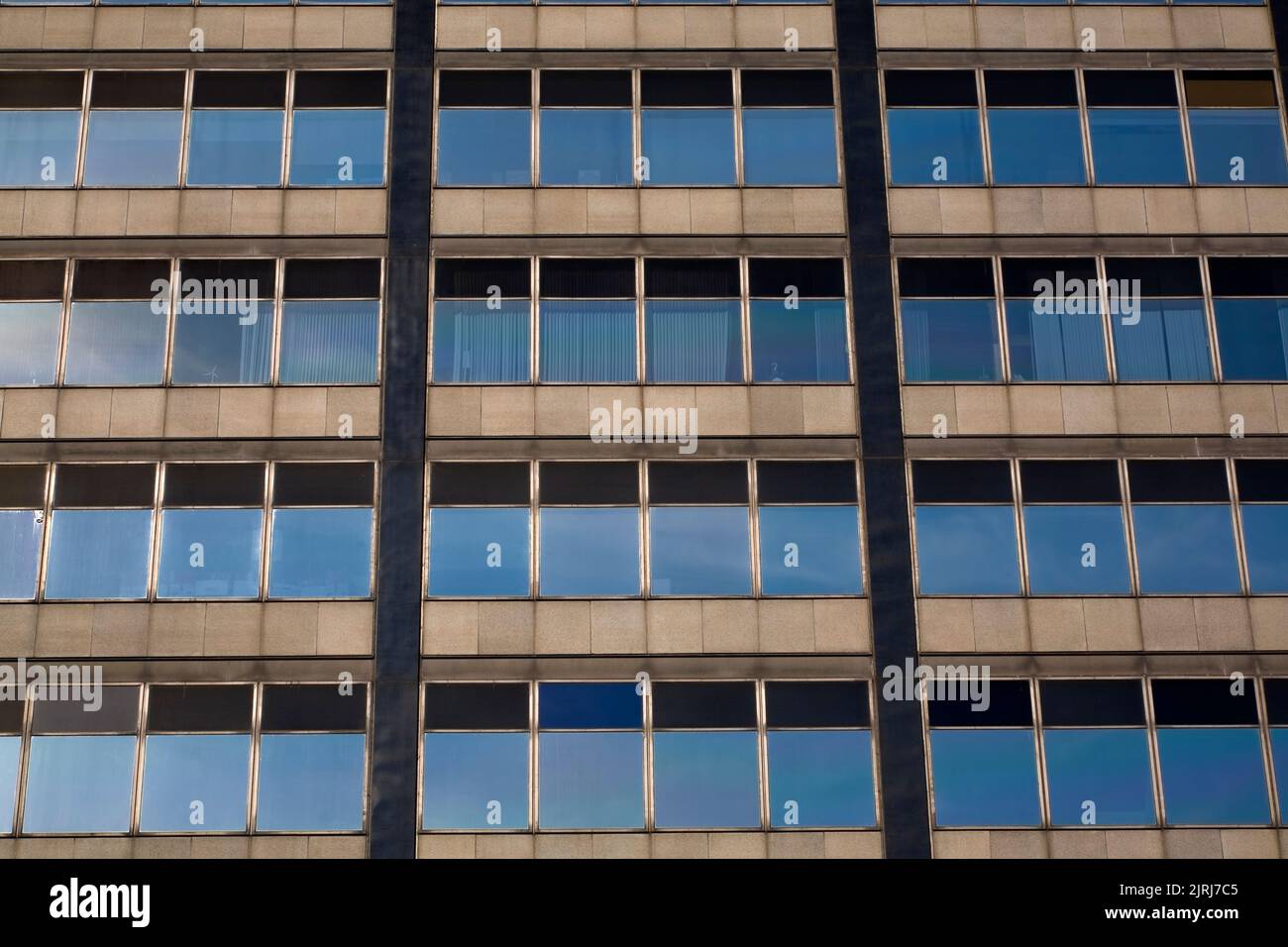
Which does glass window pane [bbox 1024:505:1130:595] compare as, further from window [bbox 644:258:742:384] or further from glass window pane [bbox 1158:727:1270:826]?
window [bbox 644:258:742:384]

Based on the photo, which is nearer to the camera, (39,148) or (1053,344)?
(1053,344)

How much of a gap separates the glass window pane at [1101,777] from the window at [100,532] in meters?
15.3

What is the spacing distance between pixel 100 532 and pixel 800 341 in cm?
1237

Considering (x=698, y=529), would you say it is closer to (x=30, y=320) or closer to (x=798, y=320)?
(x=798, y=320)

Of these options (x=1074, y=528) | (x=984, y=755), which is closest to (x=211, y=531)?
(x=984, y=755)

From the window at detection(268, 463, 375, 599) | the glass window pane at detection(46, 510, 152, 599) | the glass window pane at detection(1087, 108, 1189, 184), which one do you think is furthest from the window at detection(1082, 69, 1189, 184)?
the glass window pane at detection(46, 510, 152, 599)

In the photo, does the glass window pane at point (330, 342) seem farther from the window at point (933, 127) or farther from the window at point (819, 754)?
the window at point (933, 127)

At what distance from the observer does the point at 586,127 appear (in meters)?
28.4

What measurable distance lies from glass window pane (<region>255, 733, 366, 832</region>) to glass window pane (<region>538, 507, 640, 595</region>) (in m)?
4.20

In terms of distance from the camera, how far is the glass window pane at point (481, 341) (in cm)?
2709

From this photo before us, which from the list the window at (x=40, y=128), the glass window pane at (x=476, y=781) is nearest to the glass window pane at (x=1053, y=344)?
the glass window pane at (x=476, y=781)

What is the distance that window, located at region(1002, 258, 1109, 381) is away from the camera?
2731 centimetres

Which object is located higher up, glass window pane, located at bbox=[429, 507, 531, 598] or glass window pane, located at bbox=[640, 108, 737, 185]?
glass window pane, located at bbox=[640, 108, 737, 185]
